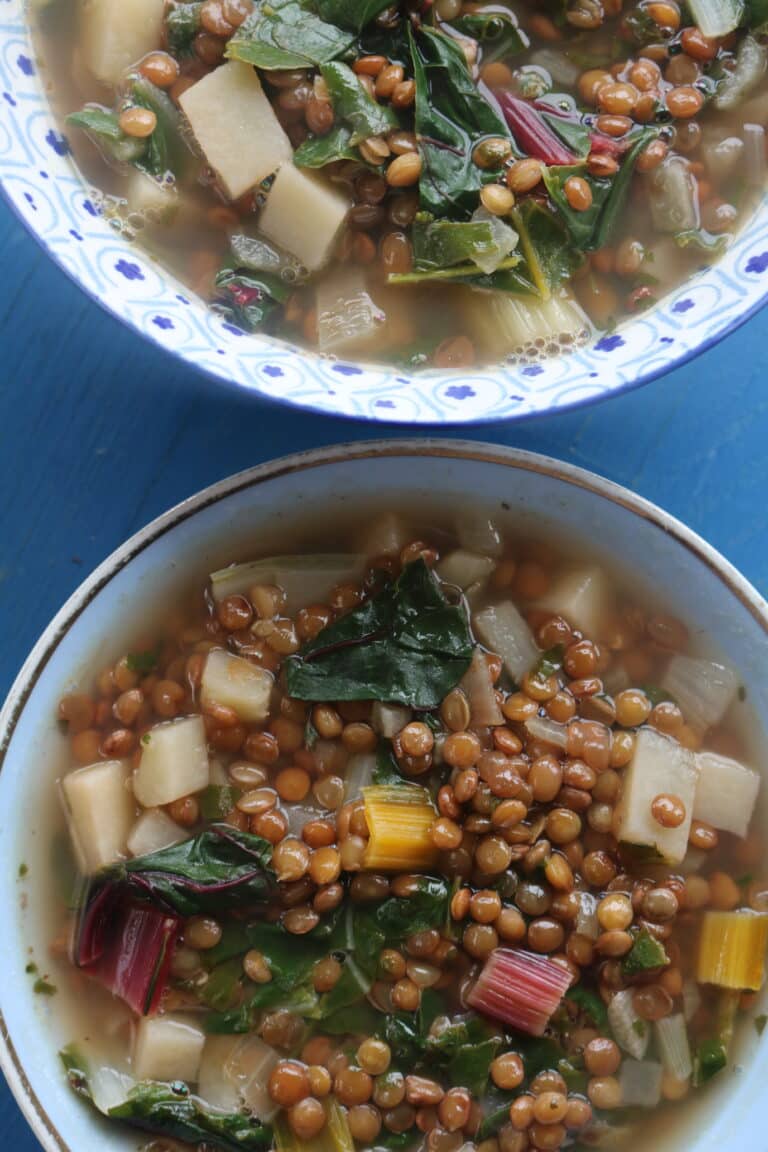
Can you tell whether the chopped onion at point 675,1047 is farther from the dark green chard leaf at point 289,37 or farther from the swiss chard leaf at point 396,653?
the dark green chard leaf at point 289,37

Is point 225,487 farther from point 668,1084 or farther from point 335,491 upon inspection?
point 668,1084

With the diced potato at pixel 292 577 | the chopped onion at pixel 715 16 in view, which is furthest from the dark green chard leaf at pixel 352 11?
the diced potato at pixel 292 577

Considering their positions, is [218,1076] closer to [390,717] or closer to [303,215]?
[390,717]

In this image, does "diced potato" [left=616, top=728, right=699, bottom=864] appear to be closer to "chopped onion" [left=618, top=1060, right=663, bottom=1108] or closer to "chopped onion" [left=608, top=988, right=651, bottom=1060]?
"chopped onion" [left=608, top=988, right=651, bottom=1060]

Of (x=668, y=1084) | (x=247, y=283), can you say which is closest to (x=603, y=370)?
(x=247, y=283)

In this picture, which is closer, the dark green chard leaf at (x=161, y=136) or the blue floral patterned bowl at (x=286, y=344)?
the blue floral patterned bowl at (x=286, y=344)

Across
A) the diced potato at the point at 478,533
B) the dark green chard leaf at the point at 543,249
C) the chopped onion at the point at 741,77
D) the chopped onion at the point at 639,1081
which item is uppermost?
the chopped onion at the point at 741,77

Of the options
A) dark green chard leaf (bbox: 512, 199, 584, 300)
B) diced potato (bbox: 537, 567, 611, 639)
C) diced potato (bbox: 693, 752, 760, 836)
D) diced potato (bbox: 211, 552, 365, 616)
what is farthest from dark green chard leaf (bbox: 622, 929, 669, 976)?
dark green chard leaf (bbox: 512, 199, 584, 300)
